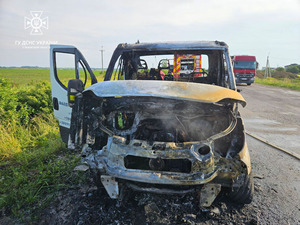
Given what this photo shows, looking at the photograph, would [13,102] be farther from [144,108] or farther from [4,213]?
[144,108]

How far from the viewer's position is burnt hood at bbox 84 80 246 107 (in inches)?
77.3

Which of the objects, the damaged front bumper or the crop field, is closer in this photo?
the damaged front bumper

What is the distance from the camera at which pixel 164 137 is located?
2.38m

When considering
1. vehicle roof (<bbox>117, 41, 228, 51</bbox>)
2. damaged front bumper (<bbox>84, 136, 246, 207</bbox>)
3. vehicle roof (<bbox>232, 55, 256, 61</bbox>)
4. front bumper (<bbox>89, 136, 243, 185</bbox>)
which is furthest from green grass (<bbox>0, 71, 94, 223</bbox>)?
vehicle roof (<bbox>232, 55, 256, 61</bbox>)

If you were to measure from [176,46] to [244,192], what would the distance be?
2.22 metres

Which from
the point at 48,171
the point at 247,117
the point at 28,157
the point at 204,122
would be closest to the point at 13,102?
the point at 28,157

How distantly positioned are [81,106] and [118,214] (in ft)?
4.15

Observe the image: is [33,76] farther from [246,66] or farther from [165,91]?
[165,91]

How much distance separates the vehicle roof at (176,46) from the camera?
3195mm

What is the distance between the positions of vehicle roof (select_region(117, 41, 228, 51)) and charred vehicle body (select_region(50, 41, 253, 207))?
1.07 metres

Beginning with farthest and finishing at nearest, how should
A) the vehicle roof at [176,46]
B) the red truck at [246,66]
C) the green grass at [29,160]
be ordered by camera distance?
1. the red truck at [246,66]
2. the vehicle roof at [176,46]
3. the green grass at [29,160]

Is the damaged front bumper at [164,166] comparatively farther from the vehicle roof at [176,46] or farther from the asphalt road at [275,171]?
the vehicle roof at [176,46]

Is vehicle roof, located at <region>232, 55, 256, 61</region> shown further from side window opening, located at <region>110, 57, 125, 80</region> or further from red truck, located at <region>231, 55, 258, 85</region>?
side window opening, located at <region>110, 57, 125, 80</region>

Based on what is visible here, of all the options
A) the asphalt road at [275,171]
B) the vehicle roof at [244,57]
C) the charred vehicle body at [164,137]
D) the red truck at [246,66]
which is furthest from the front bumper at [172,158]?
the vehicle roof at [244,57]
